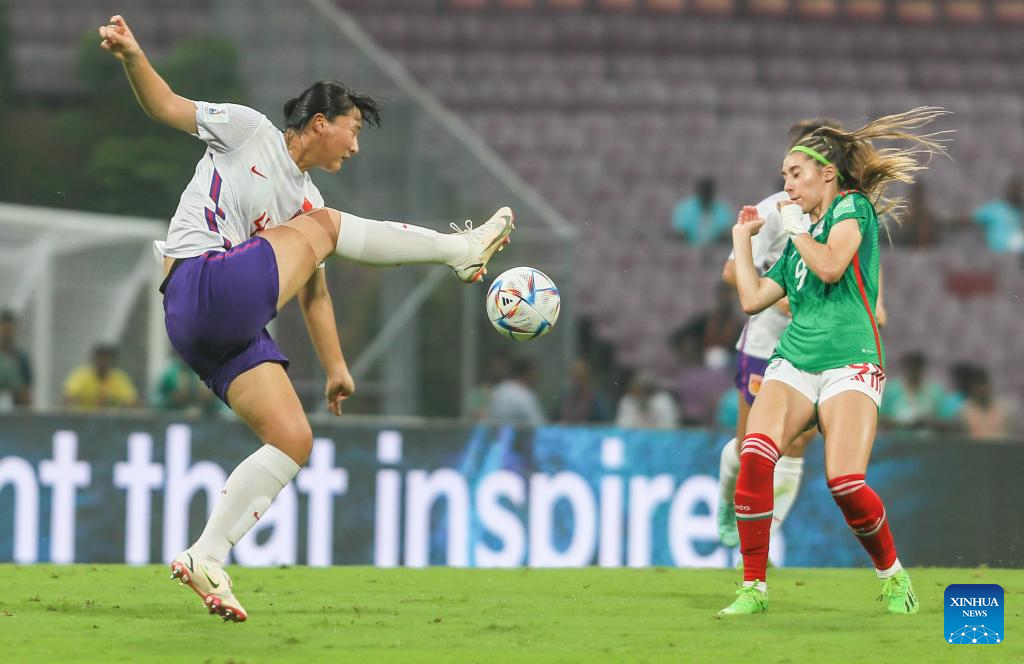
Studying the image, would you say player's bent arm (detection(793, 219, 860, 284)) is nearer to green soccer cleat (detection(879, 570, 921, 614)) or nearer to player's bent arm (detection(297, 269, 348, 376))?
green soccer cleat (detection(879, 570, 921, 614))

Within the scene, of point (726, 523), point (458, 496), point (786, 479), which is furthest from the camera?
point (458, 496)

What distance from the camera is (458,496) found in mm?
9344

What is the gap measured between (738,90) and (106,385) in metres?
8.11

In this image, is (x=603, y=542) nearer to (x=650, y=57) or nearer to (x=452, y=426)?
(x=452, y=426)

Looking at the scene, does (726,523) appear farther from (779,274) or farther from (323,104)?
(323,104)

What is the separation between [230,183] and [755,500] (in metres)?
2.06

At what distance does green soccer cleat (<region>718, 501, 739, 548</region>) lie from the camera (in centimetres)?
695

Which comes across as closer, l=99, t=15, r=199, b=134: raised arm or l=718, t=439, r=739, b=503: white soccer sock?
l=99, t=15, r=199, b=134: raised arm

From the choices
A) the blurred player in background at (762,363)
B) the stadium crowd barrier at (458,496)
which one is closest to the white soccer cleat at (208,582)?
the blurred player in background at (762,363)

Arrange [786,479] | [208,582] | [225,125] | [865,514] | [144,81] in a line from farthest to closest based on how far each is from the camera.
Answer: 1. [786,479]
2. [865,514]
3. [225,125]
4. [144,81]
5. [208,582]

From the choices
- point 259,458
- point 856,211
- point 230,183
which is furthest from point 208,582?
point 856,211

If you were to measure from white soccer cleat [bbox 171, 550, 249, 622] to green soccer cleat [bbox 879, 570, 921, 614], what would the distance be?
7.24 feet

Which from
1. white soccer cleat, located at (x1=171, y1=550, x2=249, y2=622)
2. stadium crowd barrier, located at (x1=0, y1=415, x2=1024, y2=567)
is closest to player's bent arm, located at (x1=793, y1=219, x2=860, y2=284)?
white soccer cleat, located at (x1=171, y1=550, x2=249, y2=622)

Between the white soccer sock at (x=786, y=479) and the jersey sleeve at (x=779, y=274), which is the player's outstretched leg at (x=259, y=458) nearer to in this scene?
the jersey sleeve at (x=779, y=274)
